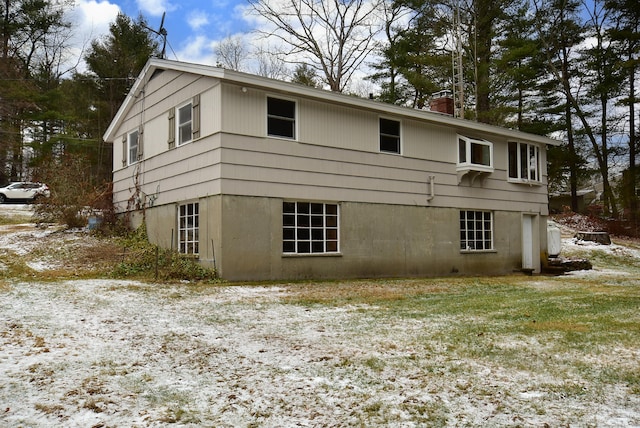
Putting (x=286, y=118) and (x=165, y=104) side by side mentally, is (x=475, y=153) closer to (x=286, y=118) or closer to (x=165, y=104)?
(x=286, y=118)

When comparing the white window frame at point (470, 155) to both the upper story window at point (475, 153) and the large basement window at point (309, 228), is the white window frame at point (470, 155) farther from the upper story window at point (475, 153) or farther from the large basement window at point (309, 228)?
the large basement window at point (309, 228)

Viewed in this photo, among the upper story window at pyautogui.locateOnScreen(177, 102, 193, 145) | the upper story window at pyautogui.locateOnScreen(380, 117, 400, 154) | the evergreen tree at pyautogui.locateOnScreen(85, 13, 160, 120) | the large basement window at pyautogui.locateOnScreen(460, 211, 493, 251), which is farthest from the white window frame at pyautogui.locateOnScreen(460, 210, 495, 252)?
the evergreen tree at pyautogui.locateOnScreen(85, 13, 160, 120)

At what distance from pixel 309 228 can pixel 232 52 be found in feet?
74.3

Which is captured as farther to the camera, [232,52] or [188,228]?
[232,52]

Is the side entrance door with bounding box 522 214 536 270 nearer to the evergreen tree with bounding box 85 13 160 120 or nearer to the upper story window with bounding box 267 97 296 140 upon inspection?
the upper story window with bounding box 267 97 296 140

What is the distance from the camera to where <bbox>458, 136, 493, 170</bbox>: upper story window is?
1585cm

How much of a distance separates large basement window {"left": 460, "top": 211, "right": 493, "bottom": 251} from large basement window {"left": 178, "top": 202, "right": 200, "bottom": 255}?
819 cm

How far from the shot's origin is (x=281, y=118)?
12312mm

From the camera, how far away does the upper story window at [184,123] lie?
12906 mm

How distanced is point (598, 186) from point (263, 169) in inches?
1824

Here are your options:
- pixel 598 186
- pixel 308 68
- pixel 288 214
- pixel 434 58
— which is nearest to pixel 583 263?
pixel 288 214

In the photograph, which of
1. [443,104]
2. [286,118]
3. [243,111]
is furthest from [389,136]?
[243,111]

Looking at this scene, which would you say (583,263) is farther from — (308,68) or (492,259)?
(308,68)

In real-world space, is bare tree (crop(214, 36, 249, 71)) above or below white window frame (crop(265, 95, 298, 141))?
above
